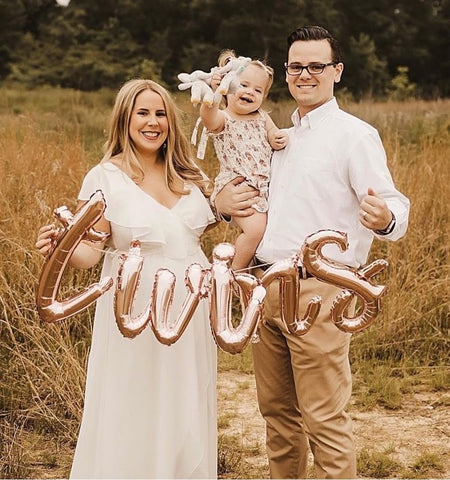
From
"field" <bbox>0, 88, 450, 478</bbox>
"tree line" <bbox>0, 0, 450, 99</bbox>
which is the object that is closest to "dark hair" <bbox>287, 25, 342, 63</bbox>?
"field" <bbox>0, 88, 450, 478</bbox>

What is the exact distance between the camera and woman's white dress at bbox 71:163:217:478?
2604 mm

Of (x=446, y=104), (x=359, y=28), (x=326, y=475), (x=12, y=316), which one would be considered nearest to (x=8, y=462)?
(x=12, y=316)

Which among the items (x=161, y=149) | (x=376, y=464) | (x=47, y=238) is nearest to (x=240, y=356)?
(x=376, y=464)

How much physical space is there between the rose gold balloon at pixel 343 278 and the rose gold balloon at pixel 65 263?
1.81 feet

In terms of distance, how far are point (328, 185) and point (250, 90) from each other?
0.38 meters

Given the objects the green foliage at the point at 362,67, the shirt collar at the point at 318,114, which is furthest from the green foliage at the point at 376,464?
the green foliage at the point at 362,67

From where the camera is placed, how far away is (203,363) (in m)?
2.71

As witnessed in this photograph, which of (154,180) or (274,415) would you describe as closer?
(154,180)

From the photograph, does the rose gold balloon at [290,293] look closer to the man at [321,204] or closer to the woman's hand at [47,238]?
the man at [321,204]

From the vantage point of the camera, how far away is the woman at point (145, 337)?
103 inches

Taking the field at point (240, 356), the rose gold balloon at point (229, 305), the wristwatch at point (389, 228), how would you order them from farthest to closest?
the field at point (240, 356)
the wristwatch at point (389, 228)
the rose gold balloon at point (229, 305)

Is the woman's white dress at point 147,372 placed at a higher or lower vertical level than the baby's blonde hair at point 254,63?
lower

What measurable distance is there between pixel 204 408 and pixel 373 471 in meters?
1.25

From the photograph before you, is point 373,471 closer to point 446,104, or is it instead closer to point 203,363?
point 203,363
